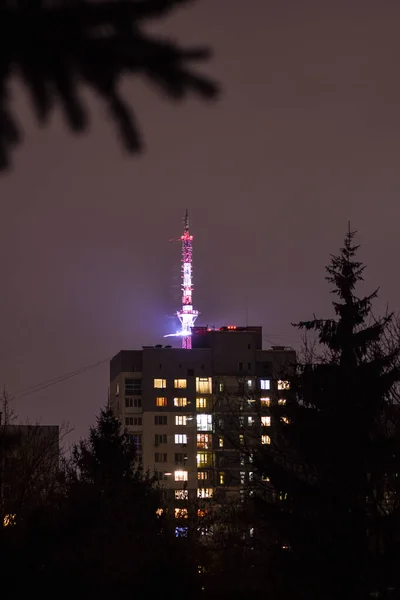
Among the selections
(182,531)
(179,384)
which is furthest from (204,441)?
(182,531)

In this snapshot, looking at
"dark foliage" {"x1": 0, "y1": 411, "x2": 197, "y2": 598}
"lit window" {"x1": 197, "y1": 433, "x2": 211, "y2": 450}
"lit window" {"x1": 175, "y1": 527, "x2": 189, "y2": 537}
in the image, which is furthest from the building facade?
"dark foliage" {"x1": 0, "y1": 411, "x2": 197, "y2": 598}

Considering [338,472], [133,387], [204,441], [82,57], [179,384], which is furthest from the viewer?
[204,441]

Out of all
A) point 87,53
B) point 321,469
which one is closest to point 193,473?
point 321,469

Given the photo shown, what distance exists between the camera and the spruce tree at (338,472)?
2766 cm

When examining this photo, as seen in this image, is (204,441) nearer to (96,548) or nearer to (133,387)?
(133,387)

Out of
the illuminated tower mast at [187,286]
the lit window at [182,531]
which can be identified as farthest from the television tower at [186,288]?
the lit window at [182,531]

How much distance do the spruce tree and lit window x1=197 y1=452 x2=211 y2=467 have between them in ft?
364

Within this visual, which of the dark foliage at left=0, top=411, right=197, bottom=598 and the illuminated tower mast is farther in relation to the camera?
the illuminated tower mast

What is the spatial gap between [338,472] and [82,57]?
2743 centimetres

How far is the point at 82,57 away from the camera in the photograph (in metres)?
2.60

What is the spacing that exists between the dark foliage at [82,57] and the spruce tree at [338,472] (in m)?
26.1

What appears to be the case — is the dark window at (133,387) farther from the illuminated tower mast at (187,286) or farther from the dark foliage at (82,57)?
the dark foliage at (82,57)

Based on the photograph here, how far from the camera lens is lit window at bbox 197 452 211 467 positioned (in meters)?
142

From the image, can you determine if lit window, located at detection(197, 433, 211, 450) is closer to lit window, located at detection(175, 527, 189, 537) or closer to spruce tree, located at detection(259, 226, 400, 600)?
lit window, located at detection(175, 527, 189, 537)
